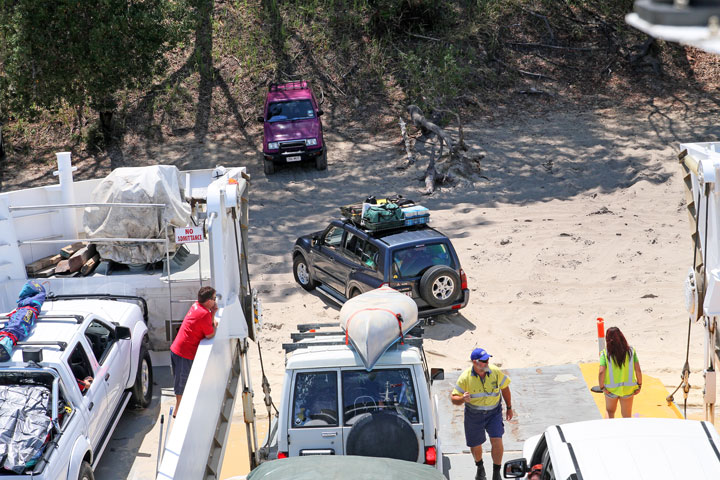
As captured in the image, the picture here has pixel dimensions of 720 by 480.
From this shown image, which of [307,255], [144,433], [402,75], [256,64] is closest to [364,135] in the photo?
[402,75]

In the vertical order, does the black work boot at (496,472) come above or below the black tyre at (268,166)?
below

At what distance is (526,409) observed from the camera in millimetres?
9789

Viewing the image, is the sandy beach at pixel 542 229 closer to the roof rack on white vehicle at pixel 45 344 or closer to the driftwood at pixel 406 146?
the driftwood at pixel 406 146

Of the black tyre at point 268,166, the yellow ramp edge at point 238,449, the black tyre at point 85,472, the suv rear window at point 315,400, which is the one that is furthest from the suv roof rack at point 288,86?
the suv rear window at point 315,400

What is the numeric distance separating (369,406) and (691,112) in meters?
20.4

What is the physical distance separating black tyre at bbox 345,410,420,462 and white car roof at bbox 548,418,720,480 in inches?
56.6

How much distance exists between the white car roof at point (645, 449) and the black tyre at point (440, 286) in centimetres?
631

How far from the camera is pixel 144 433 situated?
9562 mm

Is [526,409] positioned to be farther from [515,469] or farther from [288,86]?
[288,86]

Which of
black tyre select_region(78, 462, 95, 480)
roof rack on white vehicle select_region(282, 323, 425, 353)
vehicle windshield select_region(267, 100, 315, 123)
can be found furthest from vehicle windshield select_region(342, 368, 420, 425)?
vehicle windshield select_region(267, 100, 315, 123)

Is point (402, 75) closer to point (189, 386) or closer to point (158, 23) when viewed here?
point (158, 23)

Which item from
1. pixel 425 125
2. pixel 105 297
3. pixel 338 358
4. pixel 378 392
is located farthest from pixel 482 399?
pixel 425 125

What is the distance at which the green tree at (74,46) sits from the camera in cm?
2109

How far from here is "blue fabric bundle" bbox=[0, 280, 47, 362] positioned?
8062 millimetres
